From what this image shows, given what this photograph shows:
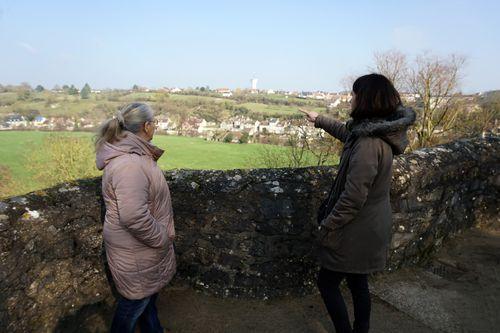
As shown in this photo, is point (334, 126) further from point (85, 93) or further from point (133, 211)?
point (85, 93)

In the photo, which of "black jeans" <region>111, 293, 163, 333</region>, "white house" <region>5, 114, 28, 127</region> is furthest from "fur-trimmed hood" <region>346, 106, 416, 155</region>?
"white house" <region>5, 114, 28, 127</region>

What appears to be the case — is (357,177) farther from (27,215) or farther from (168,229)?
(27,215)

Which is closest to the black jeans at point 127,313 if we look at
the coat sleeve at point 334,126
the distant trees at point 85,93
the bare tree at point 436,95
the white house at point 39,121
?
the coat sleeve at point 334,126

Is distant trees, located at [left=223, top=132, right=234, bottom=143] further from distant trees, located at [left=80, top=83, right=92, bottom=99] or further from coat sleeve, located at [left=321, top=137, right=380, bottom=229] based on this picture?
coat sleeve, located at [left=321, top=137, right=380, bottom=229]

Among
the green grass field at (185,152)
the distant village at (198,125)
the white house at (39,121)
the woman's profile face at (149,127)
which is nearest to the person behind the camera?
the woman's profile face at (149,127)

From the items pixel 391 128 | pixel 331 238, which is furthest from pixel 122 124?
pixel 391 128

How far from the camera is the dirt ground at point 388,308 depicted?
9.35 ft

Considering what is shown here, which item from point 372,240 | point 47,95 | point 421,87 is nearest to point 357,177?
point 372,240

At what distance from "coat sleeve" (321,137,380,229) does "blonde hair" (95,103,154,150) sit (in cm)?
126

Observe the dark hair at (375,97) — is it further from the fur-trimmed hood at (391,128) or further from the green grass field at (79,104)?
the green grass field at (79,104)

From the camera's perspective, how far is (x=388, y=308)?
3.10 meters

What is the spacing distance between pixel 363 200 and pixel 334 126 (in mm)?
1005

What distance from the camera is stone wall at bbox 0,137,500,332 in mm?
2418

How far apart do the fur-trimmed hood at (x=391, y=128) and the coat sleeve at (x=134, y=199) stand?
1299mm
